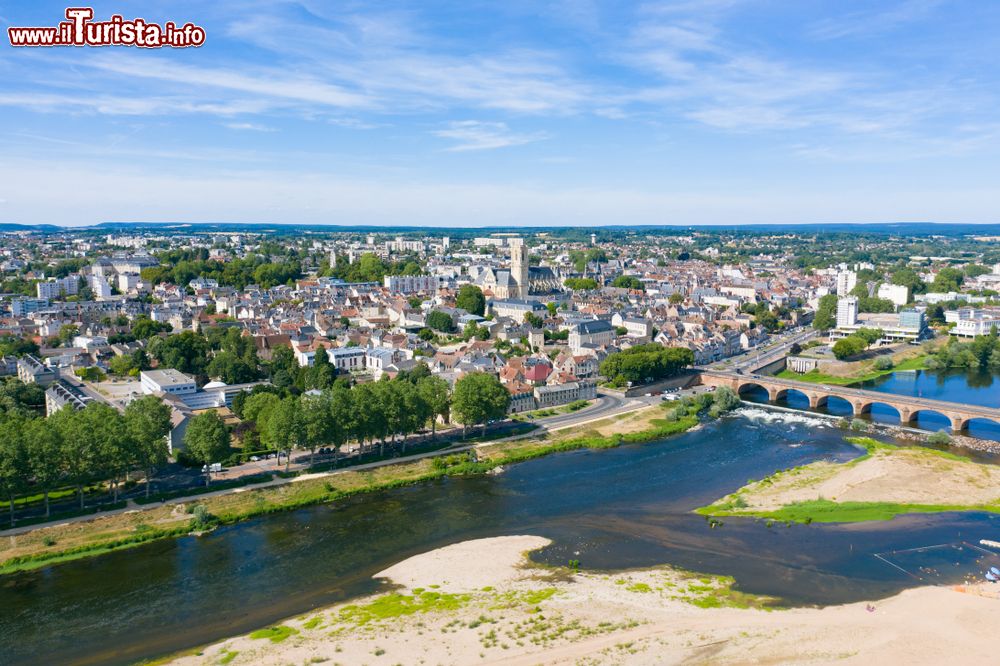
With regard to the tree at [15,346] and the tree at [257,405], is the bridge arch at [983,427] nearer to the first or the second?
the tree at [257,405]

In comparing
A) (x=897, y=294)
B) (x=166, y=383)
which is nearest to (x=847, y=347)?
(x=897, y=294)

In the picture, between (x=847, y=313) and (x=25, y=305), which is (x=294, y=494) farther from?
(x=847, y=313)

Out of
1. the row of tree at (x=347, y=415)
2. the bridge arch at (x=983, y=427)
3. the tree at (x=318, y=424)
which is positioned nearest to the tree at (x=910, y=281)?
the bridge arch at (x=983, y=427)

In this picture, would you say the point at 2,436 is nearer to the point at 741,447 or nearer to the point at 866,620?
the point at 866,620

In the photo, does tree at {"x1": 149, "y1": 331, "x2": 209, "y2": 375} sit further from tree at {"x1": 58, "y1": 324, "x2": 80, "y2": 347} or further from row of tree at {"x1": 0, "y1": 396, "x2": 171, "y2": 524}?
row of tree at {"x1": 0, "y1": 396, "x2": 171, "y2": 524}

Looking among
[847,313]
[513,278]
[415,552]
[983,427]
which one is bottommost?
[415,552]

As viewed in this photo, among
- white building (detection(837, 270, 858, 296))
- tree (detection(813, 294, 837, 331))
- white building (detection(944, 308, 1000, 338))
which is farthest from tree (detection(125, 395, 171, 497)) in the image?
white building (detection(837, 270, 858, 296))

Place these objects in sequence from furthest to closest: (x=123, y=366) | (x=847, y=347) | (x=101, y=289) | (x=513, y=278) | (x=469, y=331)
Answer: (x=101, y=289)
(x=513, y=278)
(x=469, y=331)
(x=847, y=347)
(x=123, y=366)
